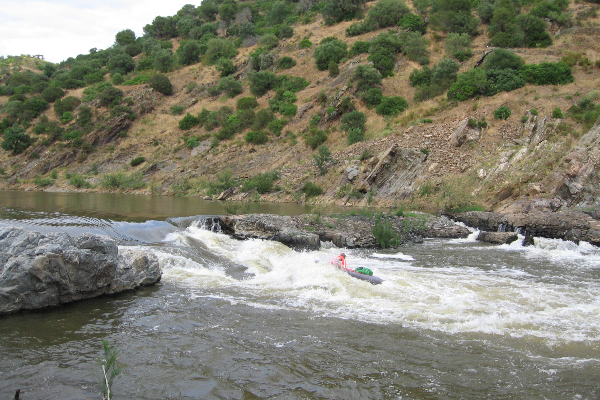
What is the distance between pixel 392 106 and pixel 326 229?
27.6 metres

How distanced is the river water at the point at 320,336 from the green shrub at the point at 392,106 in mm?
30727

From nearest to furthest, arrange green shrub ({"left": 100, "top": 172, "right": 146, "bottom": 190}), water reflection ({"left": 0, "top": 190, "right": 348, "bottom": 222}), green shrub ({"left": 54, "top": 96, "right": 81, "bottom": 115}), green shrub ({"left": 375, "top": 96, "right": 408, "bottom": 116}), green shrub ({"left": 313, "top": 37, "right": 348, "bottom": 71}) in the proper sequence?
water reflection ({"left": 0, "top": 190, "right": 348, "bottom": 222}) → green shrub ({"left": 375, "top": 96, "right": 408, "bottom": 116}) → green shrub ({"left": 100, "top": 172, "right": 146, "bottom": 190}) → green shrub ({"left": 313, "top": 37, "right": 348, "bottom": 71}) → green shrub ({"left": 54, "top": 96, "right": 81, "bottom": 115})

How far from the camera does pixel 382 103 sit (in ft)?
138

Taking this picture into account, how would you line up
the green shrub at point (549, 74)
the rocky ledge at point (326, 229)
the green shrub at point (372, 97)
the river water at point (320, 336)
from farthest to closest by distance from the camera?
the green shrub at point (372, 97)
the green shrub at point (549, 74)
the rocky ledge at point (326, 229)
the river water at point (320, 336)

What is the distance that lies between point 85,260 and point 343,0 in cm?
6414

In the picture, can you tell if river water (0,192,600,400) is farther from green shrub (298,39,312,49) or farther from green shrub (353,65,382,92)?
green shrub (298,39,312,49)

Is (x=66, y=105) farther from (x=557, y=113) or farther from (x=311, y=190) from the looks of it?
(x=557, y=113)

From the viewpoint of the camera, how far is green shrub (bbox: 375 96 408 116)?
4125 cm

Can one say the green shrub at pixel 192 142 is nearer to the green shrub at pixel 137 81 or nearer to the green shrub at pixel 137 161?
the green shrub at pixel 137 161

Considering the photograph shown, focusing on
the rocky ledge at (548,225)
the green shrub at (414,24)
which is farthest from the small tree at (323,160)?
the green shrub at (414,24)

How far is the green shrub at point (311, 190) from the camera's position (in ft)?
110

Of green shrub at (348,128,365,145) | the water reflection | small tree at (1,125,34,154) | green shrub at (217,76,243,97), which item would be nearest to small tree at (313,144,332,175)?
green shrub at (348,128,365,145)

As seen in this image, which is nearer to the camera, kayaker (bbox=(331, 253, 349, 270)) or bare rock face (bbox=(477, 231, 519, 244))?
kayaker (bbox=(331, 253, 349, 270))

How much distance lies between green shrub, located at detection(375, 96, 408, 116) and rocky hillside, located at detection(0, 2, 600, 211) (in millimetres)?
964
